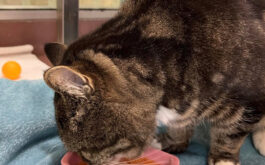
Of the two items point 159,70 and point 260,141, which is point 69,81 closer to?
point 159,70

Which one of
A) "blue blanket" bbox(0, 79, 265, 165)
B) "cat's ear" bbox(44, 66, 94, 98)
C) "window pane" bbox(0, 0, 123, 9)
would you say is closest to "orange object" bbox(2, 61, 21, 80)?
"blue blanket" bbox(0, 79, 265, 165)

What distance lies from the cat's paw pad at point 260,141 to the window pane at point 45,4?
133 cm

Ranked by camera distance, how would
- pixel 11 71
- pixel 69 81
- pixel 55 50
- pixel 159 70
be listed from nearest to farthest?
1. pixel 69 81
2. pixel 159 70
3. pixel 55 50
4. pixel 11 71

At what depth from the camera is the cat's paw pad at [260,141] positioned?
1.44 meters

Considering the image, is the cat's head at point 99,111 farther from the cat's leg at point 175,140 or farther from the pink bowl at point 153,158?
the cat's leg at point 175,140

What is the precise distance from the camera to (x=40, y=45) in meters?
2.57

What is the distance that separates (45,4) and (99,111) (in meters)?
1.86

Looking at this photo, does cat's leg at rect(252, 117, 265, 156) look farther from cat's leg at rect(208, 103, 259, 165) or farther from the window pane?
the window pane

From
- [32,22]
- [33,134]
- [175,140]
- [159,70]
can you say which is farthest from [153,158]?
[32,22]

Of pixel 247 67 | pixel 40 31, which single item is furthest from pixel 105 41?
pixel 40 31

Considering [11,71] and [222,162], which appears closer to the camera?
[222,162]

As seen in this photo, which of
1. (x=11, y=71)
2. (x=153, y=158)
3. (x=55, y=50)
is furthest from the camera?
(x=11, y=71)

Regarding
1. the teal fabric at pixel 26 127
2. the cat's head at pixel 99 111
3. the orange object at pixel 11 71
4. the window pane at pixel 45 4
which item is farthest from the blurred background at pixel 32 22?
the cat's head at pixel 99 111

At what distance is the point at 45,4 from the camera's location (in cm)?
257
